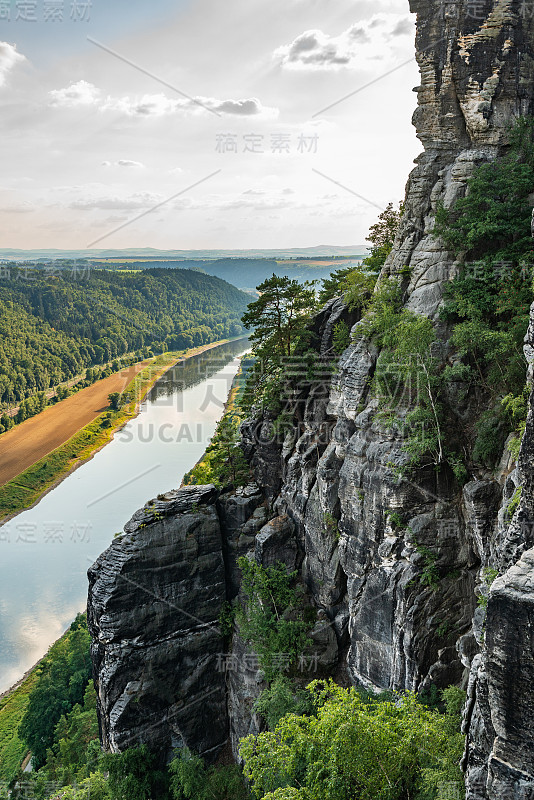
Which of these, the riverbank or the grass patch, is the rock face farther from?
the riverbank

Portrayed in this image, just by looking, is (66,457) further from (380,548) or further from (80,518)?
(380,548)

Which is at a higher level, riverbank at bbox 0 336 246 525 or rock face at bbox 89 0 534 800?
rock face at bbox 89 0 534 800

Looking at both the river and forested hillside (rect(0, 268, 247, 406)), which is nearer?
the river

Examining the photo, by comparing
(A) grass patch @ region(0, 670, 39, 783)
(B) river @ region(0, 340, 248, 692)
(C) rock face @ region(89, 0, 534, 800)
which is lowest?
(A) grass patch @ region(0, 670, 39, 783)

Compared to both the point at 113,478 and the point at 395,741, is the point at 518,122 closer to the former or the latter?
the point at 395,741

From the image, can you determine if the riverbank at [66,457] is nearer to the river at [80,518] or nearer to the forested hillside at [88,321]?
the river at [80,518]

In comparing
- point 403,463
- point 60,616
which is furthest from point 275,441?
point 60,616

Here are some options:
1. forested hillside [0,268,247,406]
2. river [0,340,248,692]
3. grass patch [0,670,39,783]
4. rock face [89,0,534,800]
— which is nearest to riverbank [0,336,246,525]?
river [0,340,248,692]
